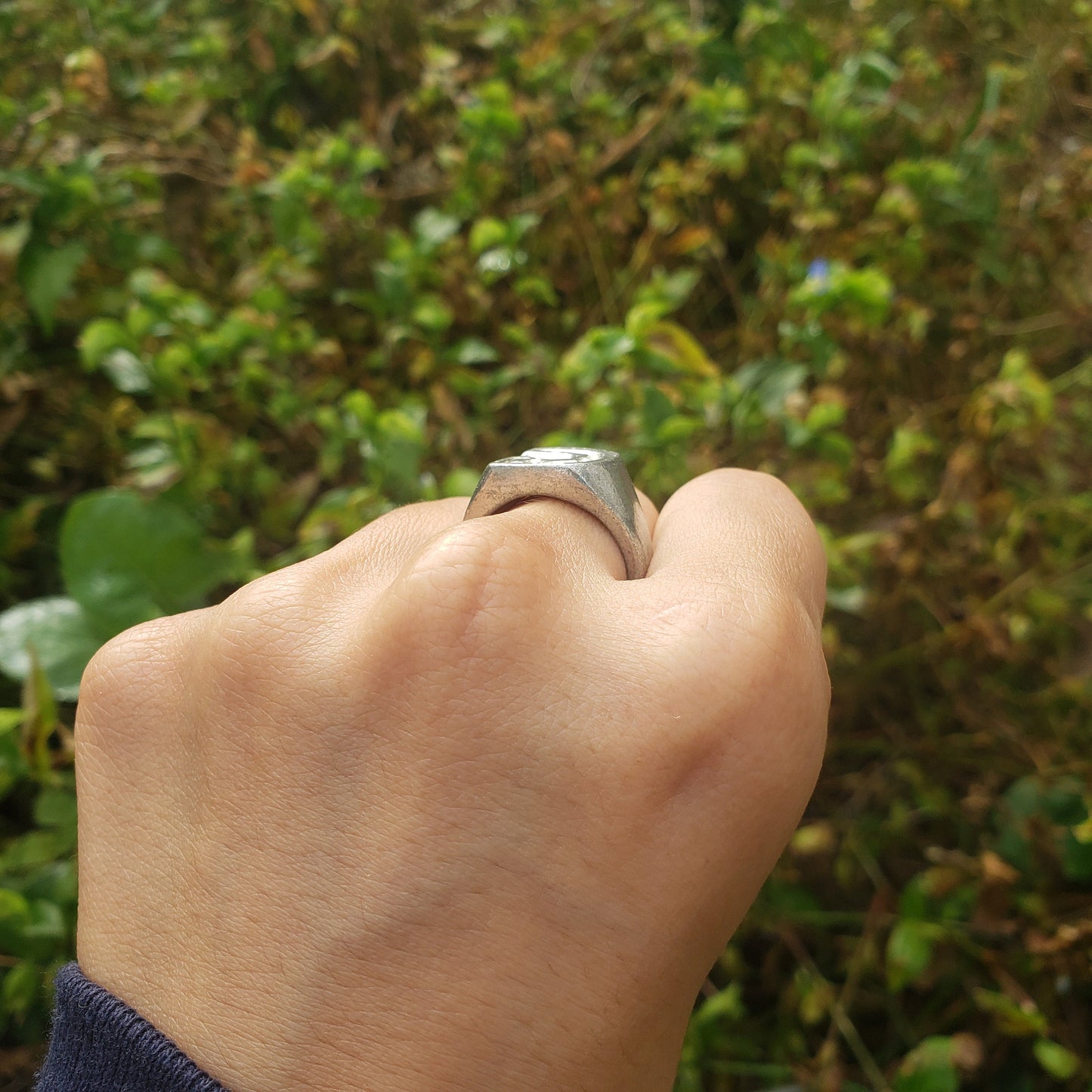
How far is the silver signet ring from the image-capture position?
0.58 meters

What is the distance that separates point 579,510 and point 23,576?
0.96 metres

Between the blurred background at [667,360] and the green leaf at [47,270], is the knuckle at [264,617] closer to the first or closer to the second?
the blurred background at [667,360]

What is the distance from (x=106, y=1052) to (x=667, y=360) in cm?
81

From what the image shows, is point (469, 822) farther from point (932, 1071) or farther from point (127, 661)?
point (932, 1071)

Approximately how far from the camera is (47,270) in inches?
46.6

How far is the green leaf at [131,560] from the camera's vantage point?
0.91 m

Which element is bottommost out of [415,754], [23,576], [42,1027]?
[42,1027]

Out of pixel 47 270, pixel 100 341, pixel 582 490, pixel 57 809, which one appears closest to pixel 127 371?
pixel 100 341

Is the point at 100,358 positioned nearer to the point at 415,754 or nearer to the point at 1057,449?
the point at 415,754

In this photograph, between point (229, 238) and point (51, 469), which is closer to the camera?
point (51, 469)

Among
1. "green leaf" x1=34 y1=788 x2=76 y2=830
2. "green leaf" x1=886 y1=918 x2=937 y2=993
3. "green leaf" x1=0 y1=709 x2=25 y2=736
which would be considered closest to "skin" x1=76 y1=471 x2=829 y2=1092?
"green leaf" x1=0 y1=709 x2=25 y2=736

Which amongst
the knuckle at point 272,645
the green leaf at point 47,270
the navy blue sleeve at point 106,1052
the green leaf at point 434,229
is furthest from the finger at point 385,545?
the green leaf at point 47,270

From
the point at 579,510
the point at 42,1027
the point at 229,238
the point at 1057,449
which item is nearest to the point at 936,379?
the point at 1057,449

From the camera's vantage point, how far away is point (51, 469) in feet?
4.15
